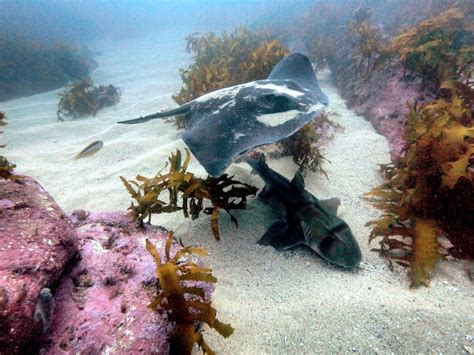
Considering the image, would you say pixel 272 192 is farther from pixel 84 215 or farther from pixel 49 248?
pixel 49 248

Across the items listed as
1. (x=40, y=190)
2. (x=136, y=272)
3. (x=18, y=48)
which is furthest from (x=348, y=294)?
(x=18, y=48)

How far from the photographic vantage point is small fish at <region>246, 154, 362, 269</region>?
9.14ft

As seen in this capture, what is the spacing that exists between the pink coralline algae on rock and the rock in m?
0.14

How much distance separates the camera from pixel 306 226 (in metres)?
2.97

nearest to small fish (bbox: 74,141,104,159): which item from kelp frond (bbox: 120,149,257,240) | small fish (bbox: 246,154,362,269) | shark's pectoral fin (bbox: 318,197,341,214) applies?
kelp frond (bbox: 120,149,257,240)

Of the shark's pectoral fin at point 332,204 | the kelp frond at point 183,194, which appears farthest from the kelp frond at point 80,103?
the shark's pectoral fin at point 332,204

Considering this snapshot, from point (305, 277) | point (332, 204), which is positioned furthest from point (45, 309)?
point (332, 204)

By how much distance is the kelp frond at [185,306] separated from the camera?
183 cm

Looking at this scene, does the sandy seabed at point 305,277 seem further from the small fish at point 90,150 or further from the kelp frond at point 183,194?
the kelp frond at point 183,194

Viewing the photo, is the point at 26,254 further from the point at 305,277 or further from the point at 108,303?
the point at 305,277

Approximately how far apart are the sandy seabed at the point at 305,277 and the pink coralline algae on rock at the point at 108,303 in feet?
2.16

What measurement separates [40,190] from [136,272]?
115 centimetres

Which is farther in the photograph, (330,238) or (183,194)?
(183,194)

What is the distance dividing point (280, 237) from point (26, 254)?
7.26 feet
